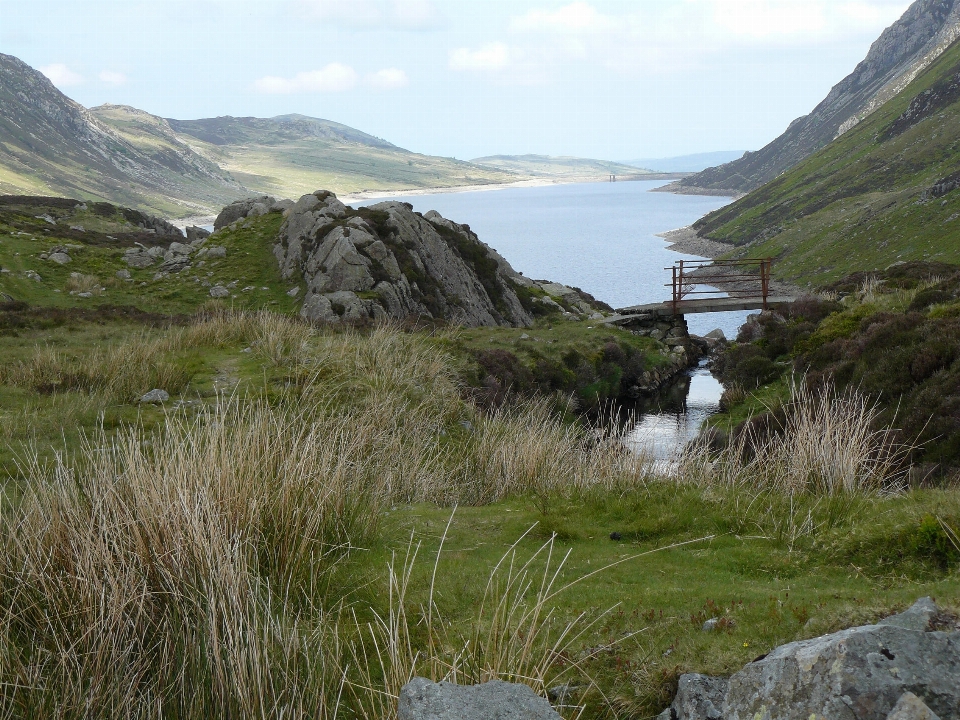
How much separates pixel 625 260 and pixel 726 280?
4405 cm

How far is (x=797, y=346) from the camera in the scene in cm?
2353

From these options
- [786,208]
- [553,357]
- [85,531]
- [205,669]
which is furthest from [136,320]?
[786,208]

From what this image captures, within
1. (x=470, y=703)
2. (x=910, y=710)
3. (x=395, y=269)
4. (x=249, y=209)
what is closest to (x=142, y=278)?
(x=249, y=209)

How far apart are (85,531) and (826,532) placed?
634cm

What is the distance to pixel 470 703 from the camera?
3.34 m

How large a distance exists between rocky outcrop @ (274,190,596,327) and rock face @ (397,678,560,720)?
899 inches

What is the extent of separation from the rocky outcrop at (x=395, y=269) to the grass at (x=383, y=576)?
62.7ft

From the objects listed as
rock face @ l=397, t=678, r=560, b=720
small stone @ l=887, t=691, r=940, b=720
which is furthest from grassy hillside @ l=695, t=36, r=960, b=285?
rock face @ l=397, t=678, r=560, b=720

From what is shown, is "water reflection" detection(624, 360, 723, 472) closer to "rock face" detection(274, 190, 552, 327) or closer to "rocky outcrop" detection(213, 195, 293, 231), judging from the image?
"rock face" detection(274, 190, 552, 327)

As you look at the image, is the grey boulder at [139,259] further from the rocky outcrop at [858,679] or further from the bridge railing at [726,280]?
the rocky outcrop at [858,679]

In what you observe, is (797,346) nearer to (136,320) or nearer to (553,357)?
(553,357)

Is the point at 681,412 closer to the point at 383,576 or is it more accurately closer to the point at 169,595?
the point at 383,576

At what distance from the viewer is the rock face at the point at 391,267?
94.3 feet

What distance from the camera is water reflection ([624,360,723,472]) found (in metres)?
21.7
